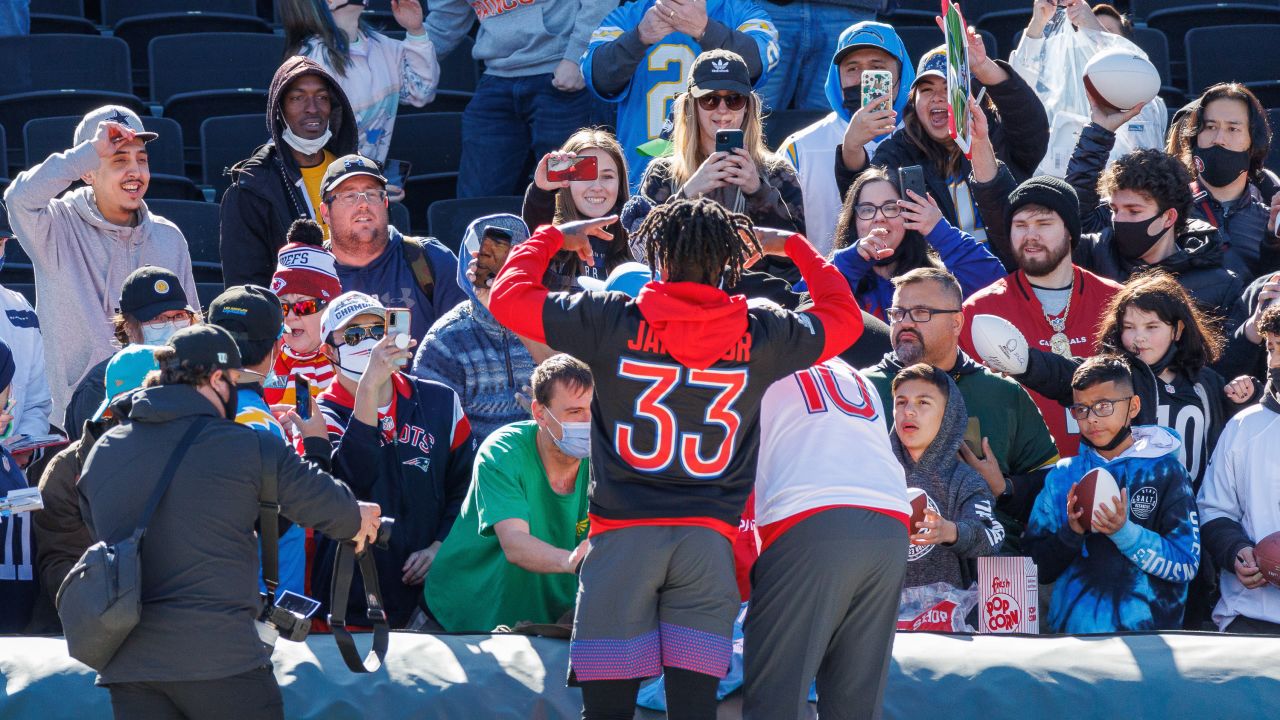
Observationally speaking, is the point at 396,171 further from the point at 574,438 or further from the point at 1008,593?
the point at 1008,593

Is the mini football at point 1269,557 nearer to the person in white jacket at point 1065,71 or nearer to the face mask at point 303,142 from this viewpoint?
the person in white jacket at point 1065,71

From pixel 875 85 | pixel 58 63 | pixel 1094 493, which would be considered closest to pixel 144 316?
pixel 875 85

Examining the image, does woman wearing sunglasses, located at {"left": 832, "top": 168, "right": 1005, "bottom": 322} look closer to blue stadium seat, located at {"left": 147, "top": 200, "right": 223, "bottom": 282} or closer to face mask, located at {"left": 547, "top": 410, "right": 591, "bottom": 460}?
face mask, located at {"left": 547, "top": 410, "right": 591, "bottom": 460}

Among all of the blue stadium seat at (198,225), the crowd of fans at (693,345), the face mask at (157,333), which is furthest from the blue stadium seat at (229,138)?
the face mask at (157,333)

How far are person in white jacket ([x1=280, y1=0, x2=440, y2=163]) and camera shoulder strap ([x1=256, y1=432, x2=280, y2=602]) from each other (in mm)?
3679

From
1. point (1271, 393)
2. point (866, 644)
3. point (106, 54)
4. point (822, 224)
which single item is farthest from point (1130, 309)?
point (106, 54)

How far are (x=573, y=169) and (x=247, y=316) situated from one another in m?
1.68

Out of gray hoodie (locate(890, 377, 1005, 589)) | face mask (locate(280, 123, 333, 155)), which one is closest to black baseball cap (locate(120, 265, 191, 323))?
face mask (locate(280, 123, 333, 155))

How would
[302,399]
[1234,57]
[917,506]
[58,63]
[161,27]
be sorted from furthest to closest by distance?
[161,27]
[1234,57]
[58,63]
[302,399]
[917,506]

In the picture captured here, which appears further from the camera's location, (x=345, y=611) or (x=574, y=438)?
(x=574, y=438)

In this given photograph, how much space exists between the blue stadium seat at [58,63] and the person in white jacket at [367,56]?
4.59 ft

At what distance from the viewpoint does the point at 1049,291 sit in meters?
5.57

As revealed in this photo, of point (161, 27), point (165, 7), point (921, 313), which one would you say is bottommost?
point (921, 313)

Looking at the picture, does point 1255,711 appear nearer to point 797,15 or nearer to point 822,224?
point 822,224
